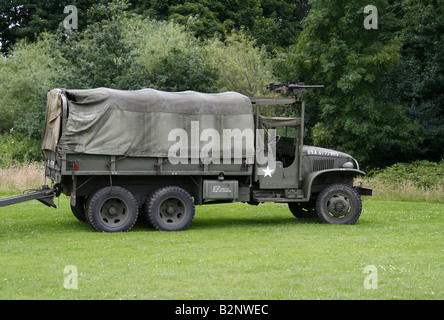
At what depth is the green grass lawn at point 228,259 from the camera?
801 centimetres

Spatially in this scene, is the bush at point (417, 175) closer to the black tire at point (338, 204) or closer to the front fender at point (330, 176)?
the front fender at point (330, 176)

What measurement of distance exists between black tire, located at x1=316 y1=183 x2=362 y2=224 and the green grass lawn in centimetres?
31

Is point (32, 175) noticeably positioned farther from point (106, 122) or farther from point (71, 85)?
point (106, 122)

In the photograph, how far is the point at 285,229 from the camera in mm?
14086

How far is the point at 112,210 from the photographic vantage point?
1359 cm

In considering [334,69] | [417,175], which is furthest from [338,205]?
[334,69]

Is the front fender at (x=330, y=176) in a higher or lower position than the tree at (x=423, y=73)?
lower

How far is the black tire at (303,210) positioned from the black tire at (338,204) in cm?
110

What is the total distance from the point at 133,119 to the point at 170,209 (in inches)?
83.2

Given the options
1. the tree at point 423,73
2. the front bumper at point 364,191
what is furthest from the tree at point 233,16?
the front bumper at point 364,191

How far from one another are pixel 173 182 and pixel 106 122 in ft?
6.74

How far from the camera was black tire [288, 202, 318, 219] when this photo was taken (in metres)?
16.2

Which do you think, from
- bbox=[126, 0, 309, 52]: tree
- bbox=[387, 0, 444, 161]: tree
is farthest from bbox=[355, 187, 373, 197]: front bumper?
bbox=[126, 0, 309, 52]: tree

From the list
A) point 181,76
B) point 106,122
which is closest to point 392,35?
point 181,76
